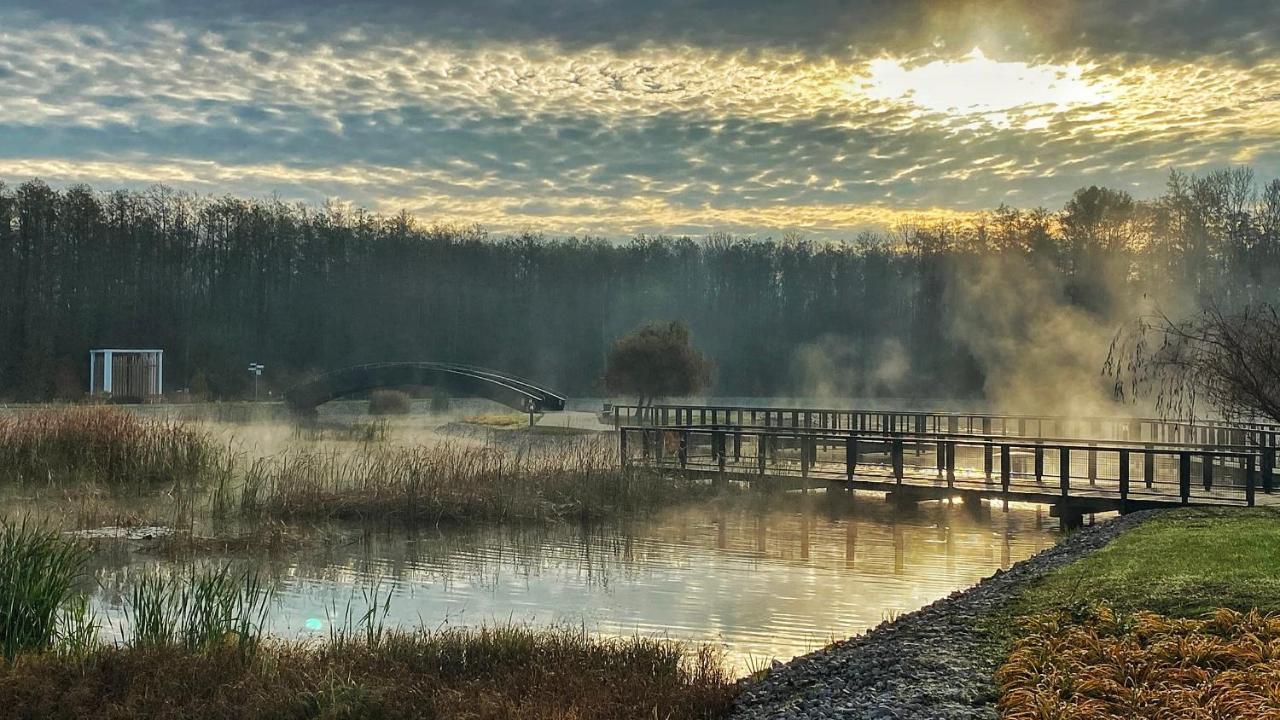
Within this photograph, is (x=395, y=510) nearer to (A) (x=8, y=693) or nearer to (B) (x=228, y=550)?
(B) (x=228, y=550)

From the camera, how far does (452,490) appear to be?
1669 cm

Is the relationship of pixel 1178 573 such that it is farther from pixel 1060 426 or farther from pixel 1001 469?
pixel 1060 426

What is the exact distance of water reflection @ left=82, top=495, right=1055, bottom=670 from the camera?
Answer: 396 inches

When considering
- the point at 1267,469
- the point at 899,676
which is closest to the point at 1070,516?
the point at 1267,469

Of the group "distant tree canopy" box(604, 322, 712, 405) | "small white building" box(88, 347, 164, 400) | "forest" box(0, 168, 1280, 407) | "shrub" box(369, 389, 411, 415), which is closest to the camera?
"distant tree canopy" box(604, 322, 712, 405)

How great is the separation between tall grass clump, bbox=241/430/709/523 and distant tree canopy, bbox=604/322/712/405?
15.4m

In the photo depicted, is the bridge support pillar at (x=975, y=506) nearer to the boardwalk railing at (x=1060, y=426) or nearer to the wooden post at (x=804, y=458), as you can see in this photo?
the wooden post at (x=804, y=458)

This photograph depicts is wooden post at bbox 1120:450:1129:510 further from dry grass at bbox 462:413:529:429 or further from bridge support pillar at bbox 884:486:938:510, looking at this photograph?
dry grass at bbox 462:413:529:429

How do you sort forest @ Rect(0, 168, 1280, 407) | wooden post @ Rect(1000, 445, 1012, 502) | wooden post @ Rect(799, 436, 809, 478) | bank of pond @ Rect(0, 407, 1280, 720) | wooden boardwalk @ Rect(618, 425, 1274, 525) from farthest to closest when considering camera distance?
1. forest @ Rect(0, 168, 1280, 407)
2. wooden post @ Rect(799, 436, 809, 478)
3. wooden post @ Rect(1000, 445, 1012, 502)
4. wooden boardwalk @ Rect(618, 425, 1274, 525)
5. bank of pond @ Rect(0, 407, 1280, 720)

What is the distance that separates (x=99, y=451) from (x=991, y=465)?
49.9 ft

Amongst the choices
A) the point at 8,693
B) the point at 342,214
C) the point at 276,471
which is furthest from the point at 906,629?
the point at 342,214

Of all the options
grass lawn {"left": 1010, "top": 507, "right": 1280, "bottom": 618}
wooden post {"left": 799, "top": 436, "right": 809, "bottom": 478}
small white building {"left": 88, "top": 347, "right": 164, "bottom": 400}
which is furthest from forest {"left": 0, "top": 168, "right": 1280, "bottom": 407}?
grass lawn {"left": 1010, "top": 507, "right": 1280, "bottom": 618}

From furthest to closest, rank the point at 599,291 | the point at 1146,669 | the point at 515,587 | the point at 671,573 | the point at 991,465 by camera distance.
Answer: the point at 599,291 → the point at 991,465 → the point at 671,573 → the point at 515,587 → the point at 1146,669

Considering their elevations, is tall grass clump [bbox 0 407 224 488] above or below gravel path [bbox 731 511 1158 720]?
above
